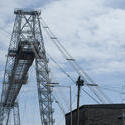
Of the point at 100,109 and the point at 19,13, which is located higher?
the point at 19,13

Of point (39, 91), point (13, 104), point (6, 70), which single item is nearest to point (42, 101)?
point (39, 91)

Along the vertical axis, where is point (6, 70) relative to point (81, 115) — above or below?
above

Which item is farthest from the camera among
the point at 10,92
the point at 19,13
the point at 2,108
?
the point at 2,108

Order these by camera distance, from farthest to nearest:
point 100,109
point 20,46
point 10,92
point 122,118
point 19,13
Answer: point 10,92, point 19,13, point 20,46, point 100,109, point 122,118

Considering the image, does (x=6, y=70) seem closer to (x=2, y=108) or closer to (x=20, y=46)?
(x=20, y=46)

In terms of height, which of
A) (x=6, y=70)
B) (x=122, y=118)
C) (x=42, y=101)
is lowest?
(x=122, y=118)

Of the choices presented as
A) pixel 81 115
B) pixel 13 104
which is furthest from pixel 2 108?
pixel 81 115

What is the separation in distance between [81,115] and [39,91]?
50.4ft

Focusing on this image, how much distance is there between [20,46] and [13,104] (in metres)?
42.7

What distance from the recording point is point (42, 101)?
7088 centimetres

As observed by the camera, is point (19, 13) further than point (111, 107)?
Yes

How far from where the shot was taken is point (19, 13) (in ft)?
216

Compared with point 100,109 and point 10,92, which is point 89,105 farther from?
point 10,92

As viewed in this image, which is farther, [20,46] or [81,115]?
[20,46]
